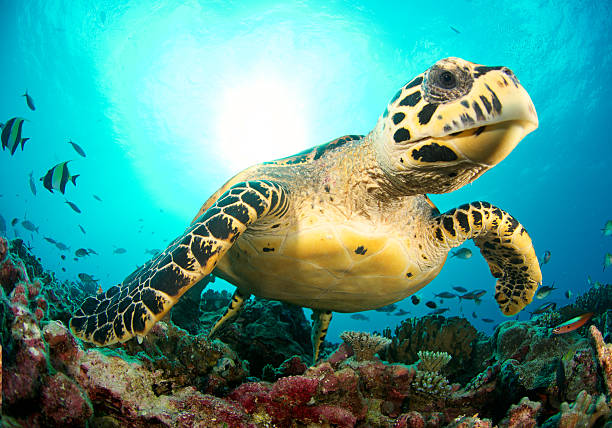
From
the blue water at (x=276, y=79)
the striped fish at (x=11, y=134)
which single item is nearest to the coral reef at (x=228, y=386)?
the striped fish at (x=11, y=134)

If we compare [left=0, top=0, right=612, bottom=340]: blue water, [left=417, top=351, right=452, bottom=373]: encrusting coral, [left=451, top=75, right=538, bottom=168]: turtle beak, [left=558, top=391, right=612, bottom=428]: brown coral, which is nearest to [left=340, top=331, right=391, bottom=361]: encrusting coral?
[left=417, top=351, right=452, bottom=373]: encrusting coral

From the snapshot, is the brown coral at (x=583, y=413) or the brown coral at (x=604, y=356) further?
the brown coral at (x=604, y=356)

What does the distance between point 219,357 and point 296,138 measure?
34.3m

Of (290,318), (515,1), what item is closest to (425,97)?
(290,318)

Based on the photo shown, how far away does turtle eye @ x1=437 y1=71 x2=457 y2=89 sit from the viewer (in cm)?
171

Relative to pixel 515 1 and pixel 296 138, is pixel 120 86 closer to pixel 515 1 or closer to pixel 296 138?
pixel 296 138

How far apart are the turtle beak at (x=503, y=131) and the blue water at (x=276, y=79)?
18519 mm

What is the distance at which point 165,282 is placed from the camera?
5.92 feet

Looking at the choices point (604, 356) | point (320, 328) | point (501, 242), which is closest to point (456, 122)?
point (604, 356)

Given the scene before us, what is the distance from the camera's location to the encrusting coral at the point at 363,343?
2441 mm

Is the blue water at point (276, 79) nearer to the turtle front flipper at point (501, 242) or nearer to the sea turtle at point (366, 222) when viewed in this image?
the sea turtle at point (366, 222)

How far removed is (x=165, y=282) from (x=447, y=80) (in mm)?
2180

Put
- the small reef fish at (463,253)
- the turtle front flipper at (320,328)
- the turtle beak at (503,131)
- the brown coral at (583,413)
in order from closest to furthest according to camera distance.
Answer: the brown coral at (583,413), the turtle beak at (503,131), the turtle front flipper at (320,328), the small reef fish at (463,253)

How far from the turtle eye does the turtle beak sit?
26 cm
